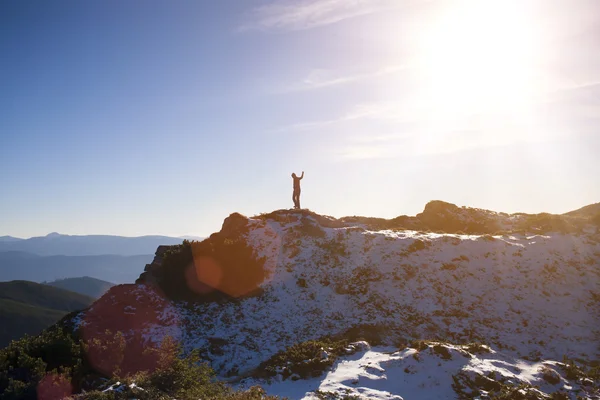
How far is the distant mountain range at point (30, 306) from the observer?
4262 inches

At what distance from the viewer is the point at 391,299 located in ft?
89.7

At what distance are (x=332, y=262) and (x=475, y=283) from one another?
1132 centimetres

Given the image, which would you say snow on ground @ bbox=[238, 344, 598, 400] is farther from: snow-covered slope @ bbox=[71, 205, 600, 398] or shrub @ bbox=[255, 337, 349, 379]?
snow-covered slope @ bbox=[71, 205, 600, 398]

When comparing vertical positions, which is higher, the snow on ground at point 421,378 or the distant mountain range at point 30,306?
the snow on ground at point 421,378

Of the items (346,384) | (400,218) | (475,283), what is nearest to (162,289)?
(346,384)

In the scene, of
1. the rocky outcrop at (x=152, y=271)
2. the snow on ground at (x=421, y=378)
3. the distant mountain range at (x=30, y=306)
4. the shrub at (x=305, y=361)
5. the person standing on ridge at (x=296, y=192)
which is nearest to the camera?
the snow on ground at (x=421, y=378)

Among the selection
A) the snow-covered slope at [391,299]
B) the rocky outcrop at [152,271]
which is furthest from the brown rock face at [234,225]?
the rocky outcrop at [152,271]

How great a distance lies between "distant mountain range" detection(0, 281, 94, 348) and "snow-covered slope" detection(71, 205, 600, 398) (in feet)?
312

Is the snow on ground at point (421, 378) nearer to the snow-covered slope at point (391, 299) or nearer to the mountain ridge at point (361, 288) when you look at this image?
the snow-covered slope at point (391, 299)

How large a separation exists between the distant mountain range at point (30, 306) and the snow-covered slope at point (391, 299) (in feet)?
312

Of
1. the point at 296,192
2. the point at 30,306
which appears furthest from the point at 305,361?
the point at 30,306

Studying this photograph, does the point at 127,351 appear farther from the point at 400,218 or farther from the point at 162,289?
the point at 400,218

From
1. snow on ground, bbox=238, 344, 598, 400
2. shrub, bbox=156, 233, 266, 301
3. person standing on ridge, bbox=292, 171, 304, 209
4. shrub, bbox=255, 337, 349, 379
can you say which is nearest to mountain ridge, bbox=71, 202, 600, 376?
shrub, bbox=156, 233, 266, 301

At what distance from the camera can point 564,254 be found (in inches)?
1214
